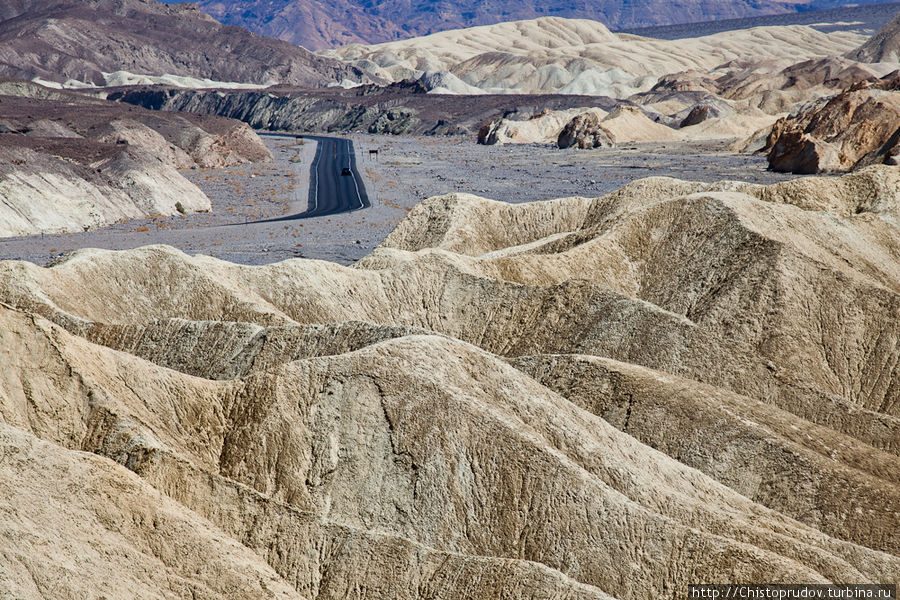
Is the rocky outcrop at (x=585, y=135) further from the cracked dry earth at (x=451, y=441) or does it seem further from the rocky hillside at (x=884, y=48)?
the rocky hillside at (x=884, y=48)

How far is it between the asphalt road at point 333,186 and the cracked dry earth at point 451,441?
115 feet

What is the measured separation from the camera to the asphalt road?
6244 centimetres

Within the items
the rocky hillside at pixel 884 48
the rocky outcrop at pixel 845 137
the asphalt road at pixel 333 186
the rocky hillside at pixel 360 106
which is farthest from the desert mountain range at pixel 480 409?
the rocky hillside at pixel 884 48

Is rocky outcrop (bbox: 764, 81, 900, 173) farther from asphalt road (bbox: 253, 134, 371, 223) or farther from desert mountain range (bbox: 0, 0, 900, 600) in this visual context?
asphalt road (bbox: 253, 134, 371, 223)

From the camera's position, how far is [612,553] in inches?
560

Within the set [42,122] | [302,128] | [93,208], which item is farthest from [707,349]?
[302,128]

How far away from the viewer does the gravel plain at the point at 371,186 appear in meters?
48.2

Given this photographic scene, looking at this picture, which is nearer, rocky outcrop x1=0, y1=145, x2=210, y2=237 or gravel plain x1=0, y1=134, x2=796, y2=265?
gravel plain x1=0, y1=134, x2=796, y2=265

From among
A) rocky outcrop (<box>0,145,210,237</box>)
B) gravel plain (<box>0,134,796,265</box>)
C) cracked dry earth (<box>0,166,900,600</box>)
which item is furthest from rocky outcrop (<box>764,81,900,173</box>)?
rocky outcrop (<box>0,145,210,237</box>)

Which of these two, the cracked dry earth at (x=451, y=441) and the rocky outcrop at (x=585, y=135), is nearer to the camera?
the cracked dry earth at (x=451, y=441)

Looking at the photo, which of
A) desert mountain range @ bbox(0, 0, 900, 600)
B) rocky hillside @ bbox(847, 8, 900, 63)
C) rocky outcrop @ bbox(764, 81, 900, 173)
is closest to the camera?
desert mountain range @ bbox(0, 0, 900, 600)

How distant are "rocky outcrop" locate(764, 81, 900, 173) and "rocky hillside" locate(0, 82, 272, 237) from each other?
4750cm

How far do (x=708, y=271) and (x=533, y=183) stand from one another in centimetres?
4503

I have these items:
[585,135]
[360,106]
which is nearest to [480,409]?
[585,135]
